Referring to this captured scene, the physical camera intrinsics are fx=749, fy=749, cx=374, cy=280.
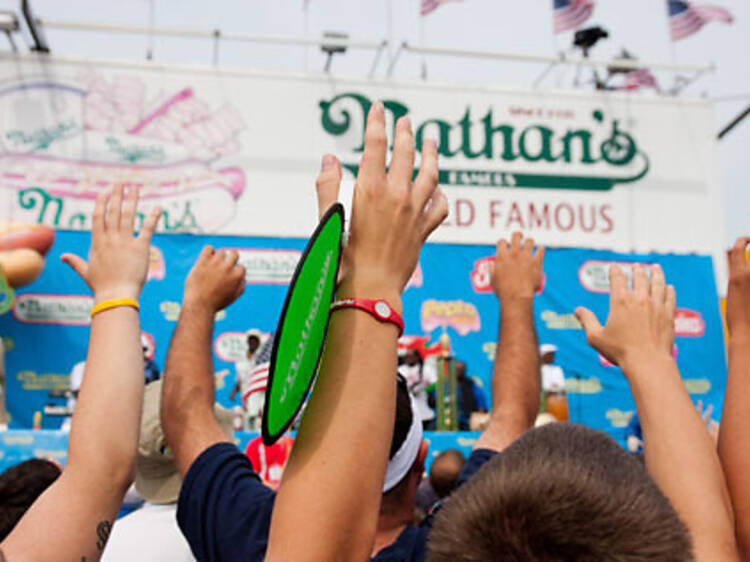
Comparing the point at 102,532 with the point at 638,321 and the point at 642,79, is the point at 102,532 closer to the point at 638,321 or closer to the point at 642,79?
the point at 638,321

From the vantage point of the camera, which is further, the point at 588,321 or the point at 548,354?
the point at 548,354

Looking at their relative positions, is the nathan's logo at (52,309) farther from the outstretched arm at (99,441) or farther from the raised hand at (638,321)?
the raised hand at (638,321)

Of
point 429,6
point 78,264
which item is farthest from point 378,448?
point 429,6

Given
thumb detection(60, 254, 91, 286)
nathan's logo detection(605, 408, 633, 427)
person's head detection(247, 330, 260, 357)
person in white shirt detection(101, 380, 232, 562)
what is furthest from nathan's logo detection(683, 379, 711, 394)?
thumb detection(60, 254, 91, 286)

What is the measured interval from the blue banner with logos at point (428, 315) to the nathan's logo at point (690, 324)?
0.01 metres

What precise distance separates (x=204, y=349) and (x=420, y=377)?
6952 mm

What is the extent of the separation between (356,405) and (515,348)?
Result: 106 centimetres

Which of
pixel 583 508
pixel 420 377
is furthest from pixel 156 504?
pixel 420 377

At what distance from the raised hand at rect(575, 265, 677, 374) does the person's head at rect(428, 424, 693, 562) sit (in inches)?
22.1

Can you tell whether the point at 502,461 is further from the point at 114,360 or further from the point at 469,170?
the point at 469,170

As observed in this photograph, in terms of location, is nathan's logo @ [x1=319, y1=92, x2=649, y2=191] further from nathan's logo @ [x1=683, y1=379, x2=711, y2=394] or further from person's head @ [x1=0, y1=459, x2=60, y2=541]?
person's head @ [x1=0, y1=459, x2=60, y2=541]

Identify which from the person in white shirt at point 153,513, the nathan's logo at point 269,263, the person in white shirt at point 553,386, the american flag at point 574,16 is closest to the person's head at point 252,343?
the nathan's logo at point 269,263

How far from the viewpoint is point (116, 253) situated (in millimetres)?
1441

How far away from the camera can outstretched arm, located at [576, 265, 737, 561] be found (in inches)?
44.0
